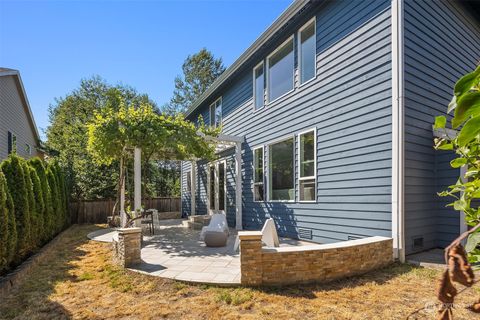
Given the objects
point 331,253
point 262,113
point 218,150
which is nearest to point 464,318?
point 331,253

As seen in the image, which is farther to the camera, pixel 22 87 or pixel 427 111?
pixel 22 87

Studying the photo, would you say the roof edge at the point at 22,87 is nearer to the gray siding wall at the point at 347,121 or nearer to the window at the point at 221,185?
the window at the point at 221,185

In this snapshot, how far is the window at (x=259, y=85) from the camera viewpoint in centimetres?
880

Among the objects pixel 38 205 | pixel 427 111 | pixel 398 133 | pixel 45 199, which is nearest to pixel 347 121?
pixel 398 133

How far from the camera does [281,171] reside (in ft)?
25.9

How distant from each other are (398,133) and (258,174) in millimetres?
4589

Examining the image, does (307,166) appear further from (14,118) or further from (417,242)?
(14,118)

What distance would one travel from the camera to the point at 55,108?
24.2 m

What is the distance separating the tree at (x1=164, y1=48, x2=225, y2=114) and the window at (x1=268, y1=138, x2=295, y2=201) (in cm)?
1837

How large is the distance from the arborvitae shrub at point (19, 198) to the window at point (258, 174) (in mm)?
5720

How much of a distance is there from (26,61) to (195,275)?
13698 mm

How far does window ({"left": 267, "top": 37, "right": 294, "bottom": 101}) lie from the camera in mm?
7707

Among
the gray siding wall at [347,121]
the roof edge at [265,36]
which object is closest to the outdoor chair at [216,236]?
the gray siding wall at [347,121]

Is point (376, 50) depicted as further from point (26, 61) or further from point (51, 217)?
point (26, 61)
